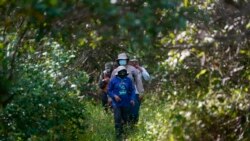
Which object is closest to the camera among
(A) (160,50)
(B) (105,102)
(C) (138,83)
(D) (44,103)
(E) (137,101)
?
(A) (160,50)

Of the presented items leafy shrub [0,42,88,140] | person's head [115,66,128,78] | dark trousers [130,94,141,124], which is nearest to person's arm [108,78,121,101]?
person's head [115,66,128,78]

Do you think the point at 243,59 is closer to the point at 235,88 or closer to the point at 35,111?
the point at 235,88

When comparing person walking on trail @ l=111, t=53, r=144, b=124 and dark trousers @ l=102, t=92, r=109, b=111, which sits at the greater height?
person walking on trail @ l=111, t=53, r=144, b=124

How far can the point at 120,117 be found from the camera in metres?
13.1

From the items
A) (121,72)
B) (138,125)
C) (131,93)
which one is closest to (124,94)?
(131,93)

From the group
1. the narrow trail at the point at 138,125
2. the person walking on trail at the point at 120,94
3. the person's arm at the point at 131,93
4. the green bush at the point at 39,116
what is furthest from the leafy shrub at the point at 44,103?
the person's arm at the point at 131,93

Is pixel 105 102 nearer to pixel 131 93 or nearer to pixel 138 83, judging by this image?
pixel 138 83

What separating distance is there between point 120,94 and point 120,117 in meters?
0.47

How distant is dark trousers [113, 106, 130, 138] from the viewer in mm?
12903

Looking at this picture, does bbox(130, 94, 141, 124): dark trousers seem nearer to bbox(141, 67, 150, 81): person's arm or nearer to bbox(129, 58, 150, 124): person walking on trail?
bbox(129, 58, 150, 124): person walking on trail

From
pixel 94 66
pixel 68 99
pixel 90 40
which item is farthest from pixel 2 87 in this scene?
pixel 94 66

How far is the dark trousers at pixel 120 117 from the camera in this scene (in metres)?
12.9

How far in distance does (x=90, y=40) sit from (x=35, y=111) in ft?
9.62

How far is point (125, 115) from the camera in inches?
520
